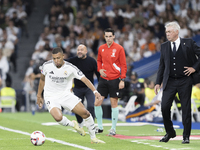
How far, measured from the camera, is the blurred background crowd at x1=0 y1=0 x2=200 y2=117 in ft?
68.1

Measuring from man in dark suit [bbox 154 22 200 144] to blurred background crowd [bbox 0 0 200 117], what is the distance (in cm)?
896

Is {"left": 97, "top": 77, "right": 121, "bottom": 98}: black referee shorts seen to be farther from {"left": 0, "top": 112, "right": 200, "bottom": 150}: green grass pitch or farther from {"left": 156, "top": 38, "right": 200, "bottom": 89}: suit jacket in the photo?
{"left": 156, "top": 38, "right": 200, "bottom": 89}: suit jacket

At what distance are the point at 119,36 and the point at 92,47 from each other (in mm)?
1460

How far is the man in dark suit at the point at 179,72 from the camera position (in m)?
8.91

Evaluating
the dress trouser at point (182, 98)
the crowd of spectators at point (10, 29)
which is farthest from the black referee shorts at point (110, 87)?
the crowd of spectators at point (10, 29)

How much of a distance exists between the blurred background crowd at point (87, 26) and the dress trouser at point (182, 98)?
896 cm

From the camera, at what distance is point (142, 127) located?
13070 millimetres

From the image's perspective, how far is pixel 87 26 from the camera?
23531 mm

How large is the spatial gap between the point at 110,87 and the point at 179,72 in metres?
2.36

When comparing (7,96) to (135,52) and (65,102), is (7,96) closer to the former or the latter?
(135,52)

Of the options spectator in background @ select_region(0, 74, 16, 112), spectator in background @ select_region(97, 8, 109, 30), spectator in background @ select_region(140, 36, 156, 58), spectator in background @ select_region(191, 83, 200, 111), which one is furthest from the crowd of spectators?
spectator in background @ select_region(191, 83, 200, 111)

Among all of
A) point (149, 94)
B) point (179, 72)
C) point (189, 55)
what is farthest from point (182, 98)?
point (149, 94)

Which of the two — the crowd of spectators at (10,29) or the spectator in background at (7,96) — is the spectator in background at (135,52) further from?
the crowd of spectators at (10,29)

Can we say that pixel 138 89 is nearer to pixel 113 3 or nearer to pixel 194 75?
pixel 194 75
